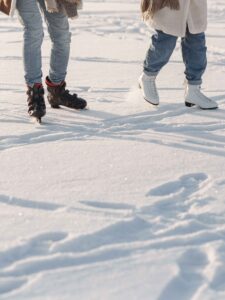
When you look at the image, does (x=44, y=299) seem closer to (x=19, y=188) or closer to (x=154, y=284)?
(x=154, y=284)

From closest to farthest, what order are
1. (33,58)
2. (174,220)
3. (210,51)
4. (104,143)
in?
(174,220)
(104,143)
(33,58)
(210,51)

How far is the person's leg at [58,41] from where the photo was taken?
3510 mm

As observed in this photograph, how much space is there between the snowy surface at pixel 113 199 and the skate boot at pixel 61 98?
6 cm

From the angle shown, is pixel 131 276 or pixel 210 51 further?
pixel 210 51

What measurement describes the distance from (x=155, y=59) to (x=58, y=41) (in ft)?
2.16

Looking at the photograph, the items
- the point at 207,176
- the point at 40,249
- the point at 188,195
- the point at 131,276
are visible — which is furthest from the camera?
the point at 207,176

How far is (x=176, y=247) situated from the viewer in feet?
6.03

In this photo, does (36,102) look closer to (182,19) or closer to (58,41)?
(58,41)

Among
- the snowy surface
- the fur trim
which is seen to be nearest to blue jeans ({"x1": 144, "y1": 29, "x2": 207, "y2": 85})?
the fur trim

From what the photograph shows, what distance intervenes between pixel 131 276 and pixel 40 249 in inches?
13.5

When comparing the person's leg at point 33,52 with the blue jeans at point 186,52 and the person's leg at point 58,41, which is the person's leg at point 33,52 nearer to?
the person's leg at point 58,41

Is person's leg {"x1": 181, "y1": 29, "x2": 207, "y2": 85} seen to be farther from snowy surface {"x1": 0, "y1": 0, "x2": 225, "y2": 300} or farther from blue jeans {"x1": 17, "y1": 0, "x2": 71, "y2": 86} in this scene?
blue jeans {"x1": 17, "y1": 0, "x2": 71, "y2": 86}

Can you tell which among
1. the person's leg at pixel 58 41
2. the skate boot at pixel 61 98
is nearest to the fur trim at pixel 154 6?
the person's leg at pixel 58 41

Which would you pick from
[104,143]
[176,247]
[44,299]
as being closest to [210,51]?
[104,143]
